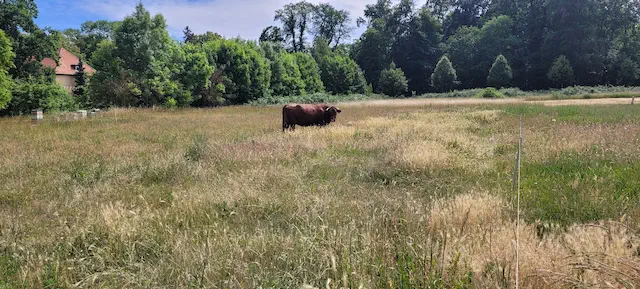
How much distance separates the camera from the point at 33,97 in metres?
27.3

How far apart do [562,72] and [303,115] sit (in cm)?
5600

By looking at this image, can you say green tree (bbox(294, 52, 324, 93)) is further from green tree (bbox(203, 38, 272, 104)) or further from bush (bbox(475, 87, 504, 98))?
bush (bbox(475, 87, 504, 98))

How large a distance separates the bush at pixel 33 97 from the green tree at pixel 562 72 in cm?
6304

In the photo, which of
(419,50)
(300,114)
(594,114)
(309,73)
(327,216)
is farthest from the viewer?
(419,50)

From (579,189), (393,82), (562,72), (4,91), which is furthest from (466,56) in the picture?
(579,189)

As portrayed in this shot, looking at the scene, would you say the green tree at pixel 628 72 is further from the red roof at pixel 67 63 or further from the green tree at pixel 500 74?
the red roof at pixel 67 63

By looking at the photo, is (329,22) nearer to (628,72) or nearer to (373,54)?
(373,54)

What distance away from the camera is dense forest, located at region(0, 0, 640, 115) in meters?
29.2

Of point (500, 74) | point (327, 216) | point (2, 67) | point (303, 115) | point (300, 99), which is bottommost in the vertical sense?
point (327, 216)

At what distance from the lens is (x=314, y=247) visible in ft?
10.3

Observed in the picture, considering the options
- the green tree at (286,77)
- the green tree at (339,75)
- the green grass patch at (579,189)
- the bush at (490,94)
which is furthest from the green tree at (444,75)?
the green grass patch at (579,189)

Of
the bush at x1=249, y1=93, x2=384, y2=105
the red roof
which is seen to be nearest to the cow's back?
the bush at x1=249, y1=93, x2=384, y2=105

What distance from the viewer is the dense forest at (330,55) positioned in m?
29.2

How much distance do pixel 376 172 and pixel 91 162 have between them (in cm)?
674
